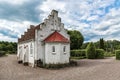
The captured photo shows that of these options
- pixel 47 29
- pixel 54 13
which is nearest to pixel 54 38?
pixel 47 29

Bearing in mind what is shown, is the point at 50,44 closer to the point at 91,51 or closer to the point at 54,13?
the point at 54,13

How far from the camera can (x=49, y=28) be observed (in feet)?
97.1

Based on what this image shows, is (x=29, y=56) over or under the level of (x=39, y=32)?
under

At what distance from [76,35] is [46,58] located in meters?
46.0

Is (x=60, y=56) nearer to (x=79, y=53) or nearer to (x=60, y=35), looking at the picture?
(x=60, y=35)

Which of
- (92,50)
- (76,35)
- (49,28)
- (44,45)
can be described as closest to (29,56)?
(44,45)

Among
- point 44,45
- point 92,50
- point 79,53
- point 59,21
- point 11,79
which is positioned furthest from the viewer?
point 79,53

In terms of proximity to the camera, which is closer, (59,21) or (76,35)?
(59,21)

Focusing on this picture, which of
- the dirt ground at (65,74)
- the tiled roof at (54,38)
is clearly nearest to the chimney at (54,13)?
the tiled roof at (54,38)

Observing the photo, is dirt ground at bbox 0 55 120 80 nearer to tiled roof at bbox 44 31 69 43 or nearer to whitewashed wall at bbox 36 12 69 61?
whitewashed wall at bbox 36 12 69 61

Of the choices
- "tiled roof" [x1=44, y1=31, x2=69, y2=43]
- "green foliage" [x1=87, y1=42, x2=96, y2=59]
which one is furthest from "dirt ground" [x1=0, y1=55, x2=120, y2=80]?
"green foliage" [x1=87, y1=42, x2=96, y2=59]

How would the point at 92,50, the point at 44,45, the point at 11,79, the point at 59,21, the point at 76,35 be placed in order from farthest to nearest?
the point at 76,35, the point at 92,50, the point at 59,21, the point at 44,45, the point at 11,79

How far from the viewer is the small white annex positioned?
27.6 metres

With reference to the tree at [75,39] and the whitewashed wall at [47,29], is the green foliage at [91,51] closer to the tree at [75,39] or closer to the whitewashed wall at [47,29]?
the whitewashed wall at [47,29]
